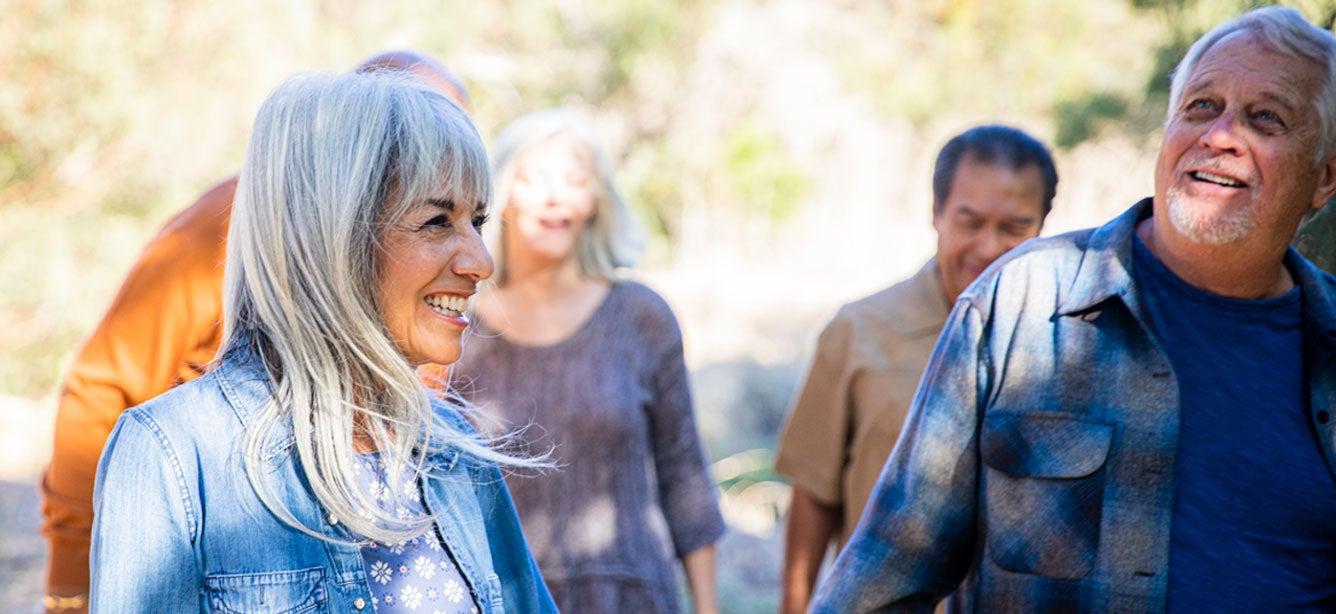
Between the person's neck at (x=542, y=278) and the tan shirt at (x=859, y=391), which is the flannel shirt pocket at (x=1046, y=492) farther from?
the person's neck at (x=542, y=278)

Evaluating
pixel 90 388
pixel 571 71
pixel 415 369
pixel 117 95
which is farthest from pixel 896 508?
pixel 571 71

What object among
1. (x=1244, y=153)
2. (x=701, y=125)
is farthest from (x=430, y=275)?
(x=701, y=125)

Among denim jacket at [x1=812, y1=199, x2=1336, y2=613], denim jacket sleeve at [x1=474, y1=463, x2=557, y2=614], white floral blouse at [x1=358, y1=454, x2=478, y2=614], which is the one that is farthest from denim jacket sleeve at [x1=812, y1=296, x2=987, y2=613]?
white floral blouse at [x1=358, y1=454, x2=478, y2=614]

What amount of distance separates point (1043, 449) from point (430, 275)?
3.80 ft

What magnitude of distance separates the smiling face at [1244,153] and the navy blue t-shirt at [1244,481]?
183mm

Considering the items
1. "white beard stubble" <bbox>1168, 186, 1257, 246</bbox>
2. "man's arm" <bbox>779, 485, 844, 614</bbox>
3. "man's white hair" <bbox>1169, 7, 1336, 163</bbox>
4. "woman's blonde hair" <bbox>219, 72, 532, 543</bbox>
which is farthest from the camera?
"man's arm" <bbox>779, 485, 844, 614</bbox>

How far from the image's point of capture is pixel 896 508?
8.32ft

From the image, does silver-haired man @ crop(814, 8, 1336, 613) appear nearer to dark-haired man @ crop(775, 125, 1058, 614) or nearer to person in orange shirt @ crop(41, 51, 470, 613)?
dark-haired man @ crop(775, 125, 1058, 614)

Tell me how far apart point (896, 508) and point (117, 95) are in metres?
6.68

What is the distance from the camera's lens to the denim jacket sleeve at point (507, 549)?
2094mm

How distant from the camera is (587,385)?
12.3 feet

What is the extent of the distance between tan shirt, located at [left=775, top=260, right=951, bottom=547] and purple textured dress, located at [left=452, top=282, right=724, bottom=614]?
0.42 meters

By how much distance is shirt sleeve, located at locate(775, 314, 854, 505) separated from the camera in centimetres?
349

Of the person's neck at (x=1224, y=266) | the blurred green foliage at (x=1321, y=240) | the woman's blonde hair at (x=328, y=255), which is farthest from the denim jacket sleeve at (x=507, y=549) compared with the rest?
Result: the blurred green foliage at (x=1321, y=240)
